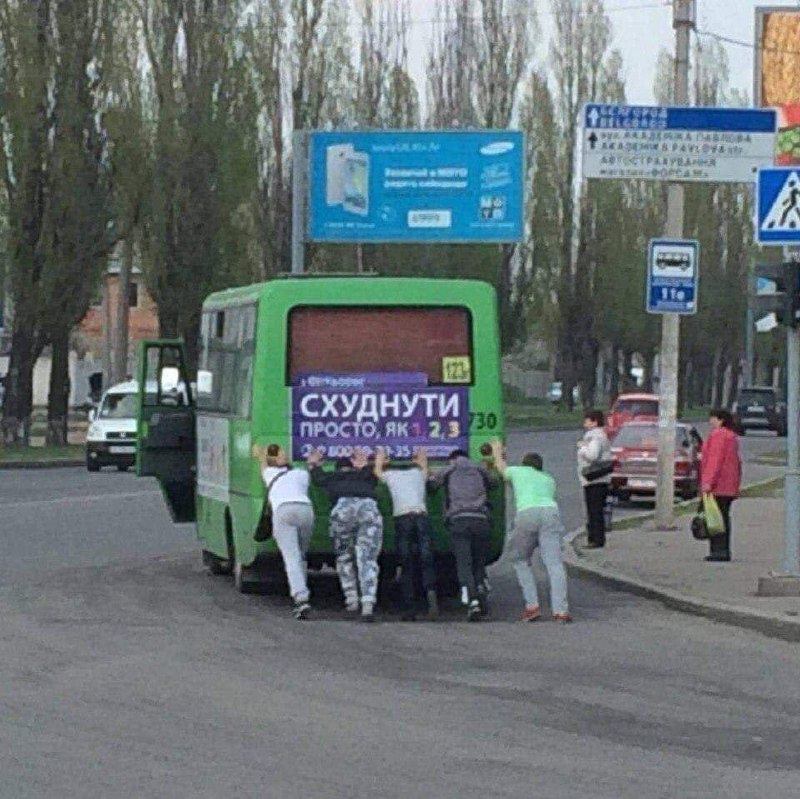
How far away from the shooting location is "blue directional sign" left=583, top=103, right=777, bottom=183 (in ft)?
82.3

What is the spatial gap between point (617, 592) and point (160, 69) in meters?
35.4

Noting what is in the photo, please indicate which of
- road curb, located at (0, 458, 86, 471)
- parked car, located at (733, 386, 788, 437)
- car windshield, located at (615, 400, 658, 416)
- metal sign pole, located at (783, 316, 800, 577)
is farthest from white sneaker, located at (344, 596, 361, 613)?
parked car, located at (733, 386, 788, 437)

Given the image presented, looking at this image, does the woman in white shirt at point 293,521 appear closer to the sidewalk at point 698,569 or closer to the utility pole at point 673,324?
the sidewalk at point 698,569

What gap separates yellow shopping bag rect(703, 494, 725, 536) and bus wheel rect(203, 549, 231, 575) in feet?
16.9

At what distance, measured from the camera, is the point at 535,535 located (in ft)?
63.6

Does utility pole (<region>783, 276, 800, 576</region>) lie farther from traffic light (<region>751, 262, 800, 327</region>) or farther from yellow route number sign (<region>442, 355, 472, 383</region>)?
yellow route number sign (<region>442, 355, 472, 383</region>)

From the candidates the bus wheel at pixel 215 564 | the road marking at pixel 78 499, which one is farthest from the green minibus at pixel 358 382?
the road marking at pixel 78 499

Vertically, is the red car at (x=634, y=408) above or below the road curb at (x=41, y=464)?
above

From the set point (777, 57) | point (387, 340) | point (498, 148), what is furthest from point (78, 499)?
point (387, 340)

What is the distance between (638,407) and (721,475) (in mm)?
26434

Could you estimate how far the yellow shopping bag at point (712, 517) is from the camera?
950 inches

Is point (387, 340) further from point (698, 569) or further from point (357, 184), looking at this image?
point (357, 184)

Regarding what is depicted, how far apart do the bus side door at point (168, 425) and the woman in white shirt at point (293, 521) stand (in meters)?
5.05

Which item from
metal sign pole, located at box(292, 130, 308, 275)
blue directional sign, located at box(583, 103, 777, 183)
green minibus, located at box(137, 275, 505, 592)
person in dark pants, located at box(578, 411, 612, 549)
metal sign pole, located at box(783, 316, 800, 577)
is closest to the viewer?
metal sign pole, located at box(783, 316, 800, 577)
